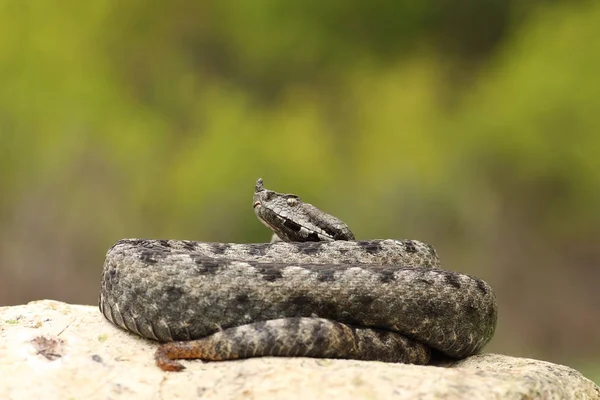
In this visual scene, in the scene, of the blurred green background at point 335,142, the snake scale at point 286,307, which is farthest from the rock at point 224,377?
the blurred green background at point 335,142

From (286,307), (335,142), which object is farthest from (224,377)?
(335,142)

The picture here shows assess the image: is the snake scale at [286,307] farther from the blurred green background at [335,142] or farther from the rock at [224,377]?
the blurred green background at [335,142]

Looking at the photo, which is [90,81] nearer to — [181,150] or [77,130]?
[77,130]

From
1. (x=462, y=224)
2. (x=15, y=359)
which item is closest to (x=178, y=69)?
(x=462, y=224)

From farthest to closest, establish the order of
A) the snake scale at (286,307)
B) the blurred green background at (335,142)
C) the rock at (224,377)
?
the blurred green background at (335,142) → the snake scale at (286,307) → the rock at (224,377)

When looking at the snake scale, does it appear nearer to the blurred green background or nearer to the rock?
the rock

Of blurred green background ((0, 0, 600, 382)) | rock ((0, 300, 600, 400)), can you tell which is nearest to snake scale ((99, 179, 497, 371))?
rock ((0, 300, 600, 400))
